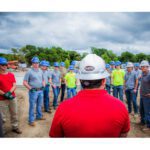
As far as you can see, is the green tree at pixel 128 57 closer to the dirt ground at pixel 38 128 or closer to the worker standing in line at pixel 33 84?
the dirt ground at pixel 38 128

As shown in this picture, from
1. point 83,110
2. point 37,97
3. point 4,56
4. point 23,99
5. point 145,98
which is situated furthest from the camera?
point 23,99

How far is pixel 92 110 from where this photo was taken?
1.06m

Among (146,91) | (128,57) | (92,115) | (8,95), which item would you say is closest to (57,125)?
(92,115)

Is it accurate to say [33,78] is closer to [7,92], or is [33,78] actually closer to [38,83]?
[38,83]

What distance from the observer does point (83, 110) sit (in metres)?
1.06

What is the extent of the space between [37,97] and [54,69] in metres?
1.47

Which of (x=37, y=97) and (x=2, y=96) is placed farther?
(x=37, y=97)

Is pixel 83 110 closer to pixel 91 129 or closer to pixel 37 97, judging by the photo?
pixel 91 129

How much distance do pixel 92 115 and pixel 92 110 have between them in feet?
0.08

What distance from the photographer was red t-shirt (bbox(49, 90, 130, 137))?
106 centimetres

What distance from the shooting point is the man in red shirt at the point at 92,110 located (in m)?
1.06
